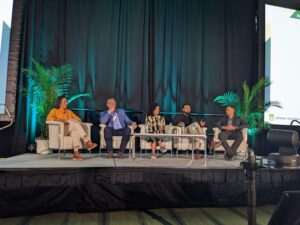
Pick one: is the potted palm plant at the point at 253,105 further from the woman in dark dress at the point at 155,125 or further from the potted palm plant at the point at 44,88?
the potted palm plant at the point at 44,88

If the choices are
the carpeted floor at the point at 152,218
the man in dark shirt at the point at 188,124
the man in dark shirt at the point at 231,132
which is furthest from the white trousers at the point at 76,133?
the man in dark shirt at the point at 231,132

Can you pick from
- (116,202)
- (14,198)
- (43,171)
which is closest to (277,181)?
(116,202)

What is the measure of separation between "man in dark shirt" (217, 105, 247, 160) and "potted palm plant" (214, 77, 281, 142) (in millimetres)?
621

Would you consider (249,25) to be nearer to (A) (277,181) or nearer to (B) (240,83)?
(B) (240,83)

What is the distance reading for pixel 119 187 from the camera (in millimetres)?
2676

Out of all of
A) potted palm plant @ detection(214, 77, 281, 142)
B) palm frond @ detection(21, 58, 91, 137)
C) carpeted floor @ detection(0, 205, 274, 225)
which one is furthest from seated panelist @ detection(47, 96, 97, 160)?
potted palm plant @ detection(214, 77, 281, 142)

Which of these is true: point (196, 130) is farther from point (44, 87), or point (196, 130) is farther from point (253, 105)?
point (44, 87)

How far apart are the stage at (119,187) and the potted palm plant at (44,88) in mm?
1225

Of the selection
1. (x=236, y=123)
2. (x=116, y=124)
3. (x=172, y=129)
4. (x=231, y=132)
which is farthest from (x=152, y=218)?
(x=236, y=123)

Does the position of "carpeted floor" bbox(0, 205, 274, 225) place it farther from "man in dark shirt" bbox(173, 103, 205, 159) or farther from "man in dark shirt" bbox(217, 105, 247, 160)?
"man in dark shirt" bbox(173, 103, 205, 159)

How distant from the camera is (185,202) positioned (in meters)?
2.80

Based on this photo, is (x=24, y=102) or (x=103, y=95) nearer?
(x=24, y=102)

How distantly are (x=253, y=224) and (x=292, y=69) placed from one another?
425cm

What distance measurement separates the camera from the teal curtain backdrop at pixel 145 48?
4.34 metres
